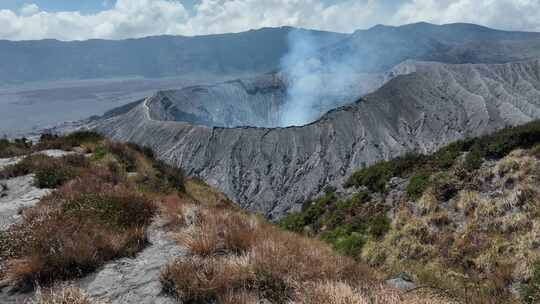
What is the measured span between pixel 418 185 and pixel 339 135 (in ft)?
175

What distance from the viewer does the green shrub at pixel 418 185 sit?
1402cm

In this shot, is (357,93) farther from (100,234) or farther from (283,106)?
(100,234)

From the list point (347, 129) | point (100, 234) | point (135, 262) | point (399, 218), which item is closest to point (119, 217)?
point (100, 234)

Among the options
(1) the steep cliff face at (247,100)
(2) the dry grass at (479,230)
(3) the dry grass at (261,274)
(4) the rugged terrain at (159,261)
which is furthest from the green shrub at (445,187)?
(1) the steep cliff face at (247,100)

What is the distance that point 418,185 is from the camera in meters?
14.5

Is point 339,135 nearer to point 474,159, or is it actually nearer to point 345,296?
A: point 474,159

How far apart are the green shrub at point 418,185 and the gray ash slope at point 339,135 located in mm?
37893

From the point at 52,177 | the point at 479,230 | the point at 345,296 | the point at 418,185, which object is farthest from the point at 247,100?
the point at 345,296

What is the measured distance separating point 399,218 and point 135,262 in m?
10.0

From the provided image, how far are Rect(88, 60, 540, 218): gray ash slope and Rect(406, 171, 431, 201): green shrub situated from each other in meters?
37.9

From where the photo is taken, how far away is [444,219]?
38.6 feet

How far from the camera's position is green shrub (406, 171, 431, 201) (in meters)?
14.0

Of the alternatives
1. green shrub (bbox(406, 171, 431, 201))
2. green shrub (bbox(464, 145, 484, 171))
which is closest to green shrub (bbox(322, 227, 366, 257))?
green shrub (bbox(406, 171, 431, 201))

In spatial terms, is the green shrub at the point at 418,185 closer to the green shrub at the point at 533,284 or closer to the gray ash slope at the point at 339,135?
the green shrub at the point at 533,284
